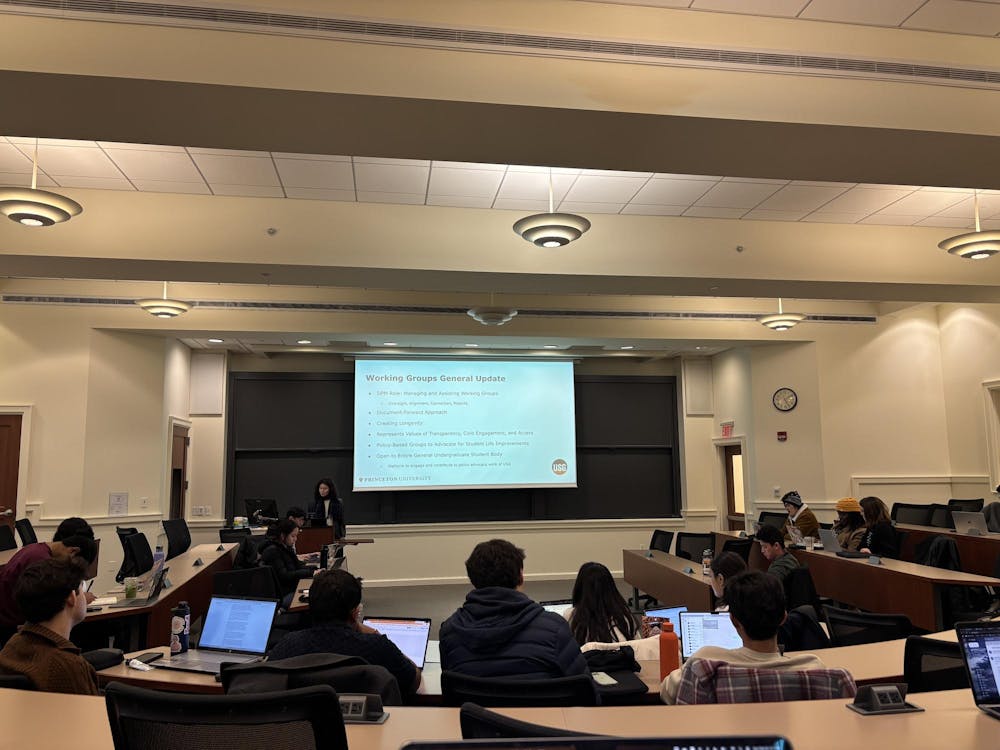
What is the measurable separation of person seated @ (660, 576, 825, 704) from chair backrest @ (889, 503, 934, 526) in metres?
7.62

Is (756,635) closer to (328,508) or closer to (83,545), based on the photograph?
(83,545)

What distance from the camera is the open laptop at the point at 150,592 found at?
475 centimetres

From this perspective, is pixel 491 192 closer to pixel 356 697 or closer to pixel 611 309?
pixel 611 309

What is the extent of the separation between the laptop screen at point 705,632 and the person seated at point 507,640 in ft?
3.32

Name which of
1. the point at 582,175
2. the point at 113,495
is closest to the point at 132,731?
the point at 582,175

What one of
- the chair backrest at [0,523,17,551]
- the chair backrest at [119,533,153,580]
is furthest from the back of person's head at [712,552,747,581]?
the chair backrest at [0,523,17,551]

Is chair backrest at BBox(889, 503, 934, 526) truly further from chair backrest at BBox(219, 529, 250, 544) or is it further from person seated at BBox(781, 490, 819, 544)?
chair backrest at BBox(219, 529, 250, 544)

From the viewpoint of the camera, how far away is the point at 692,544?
792 cm

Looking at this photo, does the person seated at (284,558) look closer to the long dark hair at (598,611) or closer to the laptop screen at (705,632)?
the long dark hair at (598,611)

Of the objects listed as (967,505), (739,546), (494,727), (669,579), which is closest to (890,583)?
(739,546)

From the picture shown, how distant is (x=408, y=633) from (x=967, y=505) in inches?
319

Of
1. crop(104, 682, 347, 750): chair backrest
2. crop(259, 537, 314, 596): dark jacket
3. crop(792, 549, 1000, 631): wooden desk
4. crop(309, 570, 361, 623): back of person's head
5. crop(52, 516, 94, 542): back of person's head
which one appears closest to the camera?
crop(104, 682, 347, 750): chair backrest

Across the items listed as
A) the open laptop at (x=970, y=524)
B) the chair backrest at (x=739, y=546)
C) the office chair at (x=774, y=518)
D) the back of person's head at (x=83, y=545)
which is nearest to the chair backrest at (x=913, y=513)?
the open laptop at (x=970, y=524)

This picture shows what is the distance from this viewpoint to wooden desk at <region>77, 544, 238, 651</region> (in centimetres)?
A: 461
